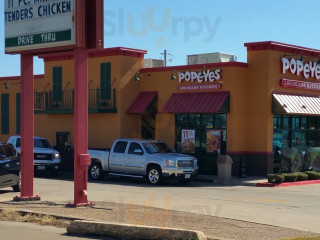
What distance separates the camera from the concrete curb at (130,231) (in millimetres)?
9893

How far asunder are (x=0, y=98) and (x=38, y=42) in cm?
2079

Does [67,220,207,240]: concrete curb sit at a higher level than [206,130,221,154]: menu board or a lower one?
lower

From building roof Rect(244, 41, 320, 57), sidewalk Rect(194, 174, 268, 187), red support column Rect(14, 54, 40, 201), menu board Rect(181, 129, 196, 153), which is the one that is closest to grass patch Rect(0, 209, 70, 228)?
red support column Rect(14, 54, 40, 201)

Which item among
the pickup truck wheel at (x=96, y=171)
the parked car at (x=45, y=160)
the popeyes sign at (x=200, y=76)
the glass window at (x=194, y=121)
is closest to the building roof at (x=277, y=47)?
the popeyes sign at (x=200, y=76)

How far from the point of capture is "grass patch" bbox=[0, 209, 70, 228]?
40.8 ft

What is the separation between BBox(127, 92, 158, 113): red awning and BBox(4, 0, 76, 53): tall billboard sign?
12.1m

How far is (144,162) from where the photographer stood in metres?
22.8

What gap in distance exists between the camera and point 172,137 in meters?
27.4

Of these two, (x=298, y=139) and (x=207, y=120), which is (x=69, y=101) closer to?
(x=207, y=120)

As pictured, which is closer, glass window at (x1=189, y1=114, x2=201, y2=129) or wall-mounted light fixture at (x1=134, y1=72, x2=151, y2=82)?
glass window at (x1=189, y1=114, x2=201, y2=129)

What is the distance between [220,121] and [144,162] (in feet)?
15.7

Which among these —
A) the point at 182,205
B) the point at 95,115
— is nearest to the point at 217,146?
the point at 95,115

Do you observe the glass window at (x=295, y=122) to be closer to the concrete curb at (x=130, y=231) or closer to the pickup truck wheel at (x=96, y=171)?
the pickup truck wheel at (x=96, y=171)

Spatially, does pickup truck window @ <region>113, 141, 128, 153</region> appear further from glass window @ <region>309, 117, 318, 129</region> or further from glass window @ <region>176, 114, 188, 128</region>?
glass window @ <region>309, 117, 318, 129</region>
